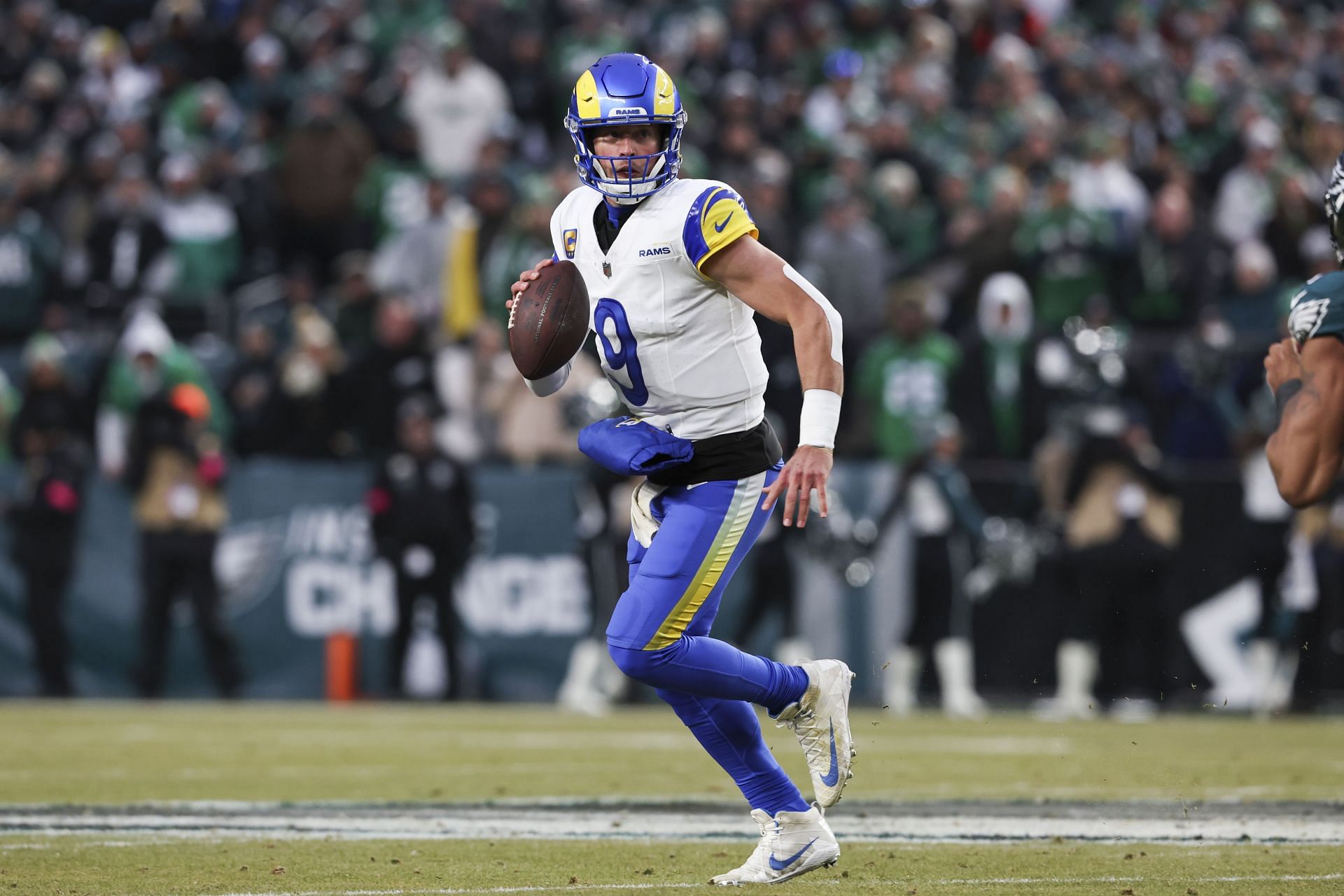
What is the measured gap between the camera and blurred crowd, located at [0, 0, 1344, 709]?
1279 cm

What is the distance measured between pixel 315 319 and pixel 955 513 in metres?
4.21

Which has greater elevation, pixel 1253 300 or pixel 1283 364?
pixel 1283 364

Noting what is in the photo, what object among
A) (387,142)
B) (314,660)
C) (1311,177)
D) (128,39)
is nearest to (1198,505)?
(1311,177)

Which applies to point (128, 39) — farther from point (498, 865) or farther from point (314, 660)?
point (498, 865)

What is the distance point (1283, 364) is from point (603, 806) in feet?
10.7

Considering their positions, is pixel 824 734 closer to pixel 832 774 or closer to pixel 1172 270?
pixel 832 774

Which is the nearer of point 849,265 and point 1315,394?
point 1315,394

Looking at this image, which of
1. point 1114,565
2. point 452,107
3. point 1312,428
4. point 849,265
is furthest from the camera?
point 452,107

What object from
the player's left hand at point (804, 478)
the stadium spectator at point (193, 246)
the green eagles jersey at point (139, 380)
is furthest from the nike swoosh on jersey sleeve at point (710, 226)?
the stadium spectator at point (193, 246)

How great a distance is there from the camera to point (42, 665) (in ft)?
40.7

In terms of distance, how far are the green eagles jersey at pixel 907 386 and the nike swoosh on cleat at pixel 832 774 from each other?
7.17 metres

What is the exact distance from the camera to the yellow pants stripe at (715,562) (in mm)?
5305

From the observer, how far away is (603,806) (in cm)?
723

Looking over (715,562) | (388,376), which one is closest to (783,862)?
(715,562)
